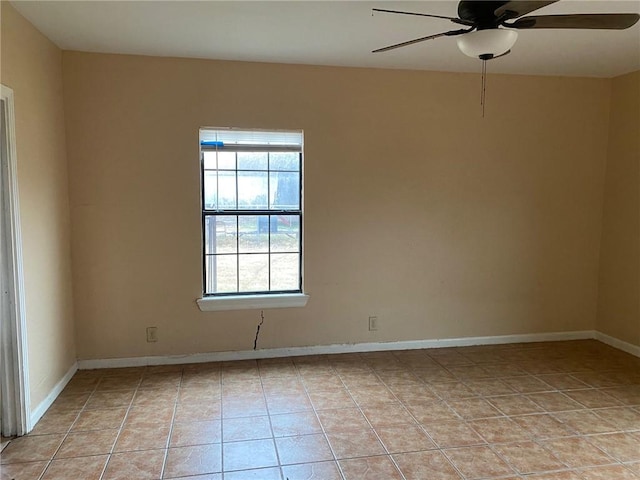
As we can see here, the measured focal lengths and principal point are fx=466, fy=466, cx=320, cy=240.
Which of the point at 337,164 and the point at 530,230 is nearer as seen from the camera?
the point at 337,164

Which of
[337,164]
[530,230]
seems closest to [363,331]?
[337,164]

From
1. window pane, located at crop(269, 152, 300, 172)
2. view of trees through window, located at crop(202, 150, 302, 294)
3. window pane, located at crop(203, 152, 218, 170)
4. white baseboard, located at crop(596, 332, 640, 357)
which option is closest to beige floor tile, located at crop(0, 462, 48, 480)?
view of trees through window, located at crop(202, 150, 302, 294)

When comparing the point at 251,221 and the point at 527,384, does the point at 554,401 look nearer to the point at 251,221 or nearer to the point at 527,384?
the point at 527,384

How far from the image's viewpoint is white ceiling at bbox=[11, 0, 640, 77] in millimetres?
2572

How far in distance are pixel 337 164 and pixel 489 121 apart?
4.62ft

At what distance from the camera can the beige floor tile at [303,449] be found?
7.86ft

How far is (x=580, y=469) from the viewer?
2.32m

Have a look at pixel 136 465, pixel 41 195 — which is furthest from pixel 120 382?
pixel 41 195

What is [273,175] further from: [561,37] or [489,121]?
[561,37]

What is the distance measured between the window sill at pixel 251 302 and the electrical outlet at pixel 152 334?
0.39 metres

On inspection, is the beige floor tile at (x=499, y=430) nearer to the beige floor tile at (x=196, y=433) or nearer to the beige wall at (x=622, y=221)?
the beige floor tile at (x=196, y=433)

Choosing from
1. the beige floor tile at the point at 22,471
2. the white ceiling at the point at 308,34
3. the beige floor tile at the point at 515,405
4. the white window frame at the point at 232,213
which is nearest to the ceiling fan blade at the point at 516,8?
the white ceiling at the point at 308,34

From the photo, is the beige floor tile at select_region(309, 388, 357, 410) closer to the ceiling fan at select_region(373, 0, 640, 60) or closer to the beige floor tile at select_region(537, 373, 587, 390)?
the beige floor tile at select_region(537, 373, 587, 390)

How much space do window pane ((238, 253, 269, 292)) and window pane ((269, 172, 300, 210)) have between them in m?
0.45
